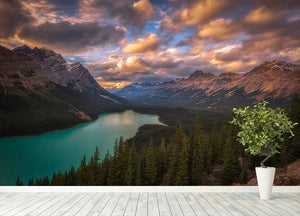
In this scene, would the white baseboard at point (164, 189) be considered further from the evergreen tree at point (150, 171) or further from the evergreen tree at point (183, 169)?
the evergreen tree at point (150, 171)

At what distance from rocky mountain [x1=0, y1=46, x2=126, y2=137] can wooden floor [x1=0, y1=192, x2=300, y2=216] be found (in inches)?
969

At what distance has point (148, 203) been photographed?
3623 mm

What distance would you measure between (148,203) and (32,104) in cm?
8402

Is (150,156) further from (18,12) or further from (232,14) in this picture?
(18,12)

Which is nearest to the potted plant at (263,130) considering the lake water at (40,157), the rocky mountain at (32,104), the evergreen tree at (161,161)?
the evergreen tree at (161,161)

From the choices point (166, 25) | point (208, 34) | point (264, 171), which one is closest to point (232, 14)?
point (208, 34)

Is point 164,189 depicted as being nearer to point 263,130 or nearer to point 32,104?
point 263,130

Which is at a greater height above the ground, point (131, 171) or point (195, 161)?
point (195, 161)

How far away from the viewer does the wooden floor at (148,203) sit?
3.21 meters

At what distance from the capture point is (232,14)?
8734mm

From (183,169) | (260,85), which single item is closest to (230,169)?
(183,169)

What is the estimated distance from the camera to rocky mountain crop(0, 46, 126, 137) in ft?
141

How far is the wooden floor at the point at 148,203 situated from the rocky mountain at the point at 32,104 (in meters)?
24.6

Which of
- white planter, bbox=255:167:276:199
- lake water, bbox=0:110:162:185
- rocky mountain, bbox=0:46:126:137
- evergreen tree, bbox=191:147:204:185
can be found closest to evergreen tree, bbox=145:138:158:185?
evergreen tree, bbox=191:147:204:185
